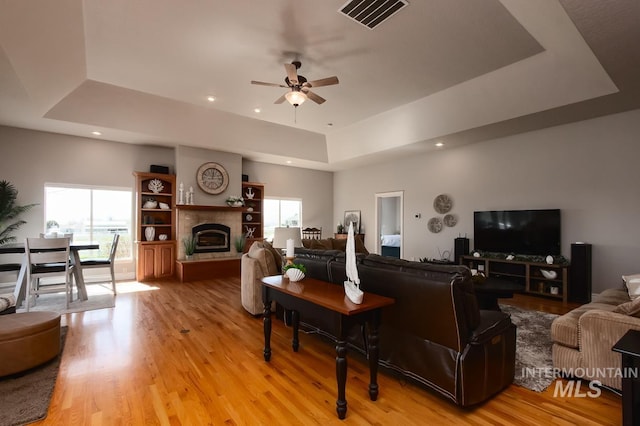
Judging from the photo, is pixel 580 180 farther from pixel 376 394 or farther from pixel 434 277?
pixel 376 394

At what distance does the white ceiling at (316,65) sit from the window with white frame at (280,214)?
2.96 metres

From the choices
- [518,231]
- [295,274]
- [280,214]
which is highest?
[280,214]

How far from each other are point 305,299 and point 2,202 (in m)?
6.44

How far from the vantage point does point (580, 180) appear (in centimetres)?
522

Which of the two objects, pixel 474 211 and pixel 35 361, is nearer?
pixel 35 361

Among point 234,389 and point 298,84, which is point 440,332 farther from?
point 298,84

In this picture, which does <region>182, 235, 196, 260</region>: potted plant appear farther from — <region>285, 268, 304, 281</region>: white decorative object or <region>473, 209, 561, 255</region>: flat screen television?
<region>473, 209, 561, 255</region>: flat screen television

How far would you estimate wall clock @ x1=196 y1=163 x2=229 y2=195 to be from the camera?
23.8 feet

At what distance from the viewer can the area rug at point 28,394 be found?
6.77 feet

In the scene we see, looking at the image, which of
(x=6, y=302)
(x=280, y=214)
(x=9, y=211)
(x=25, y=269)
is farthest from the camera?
(x=280, y=214)

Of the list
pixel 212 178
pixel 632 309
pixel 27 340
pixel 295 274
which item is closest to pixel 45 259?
pixel 27 340

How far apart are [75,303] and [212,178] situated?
3.66m

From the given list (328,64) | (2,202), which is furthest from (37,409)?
(2,202)

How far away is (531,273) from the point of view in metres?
5.52
